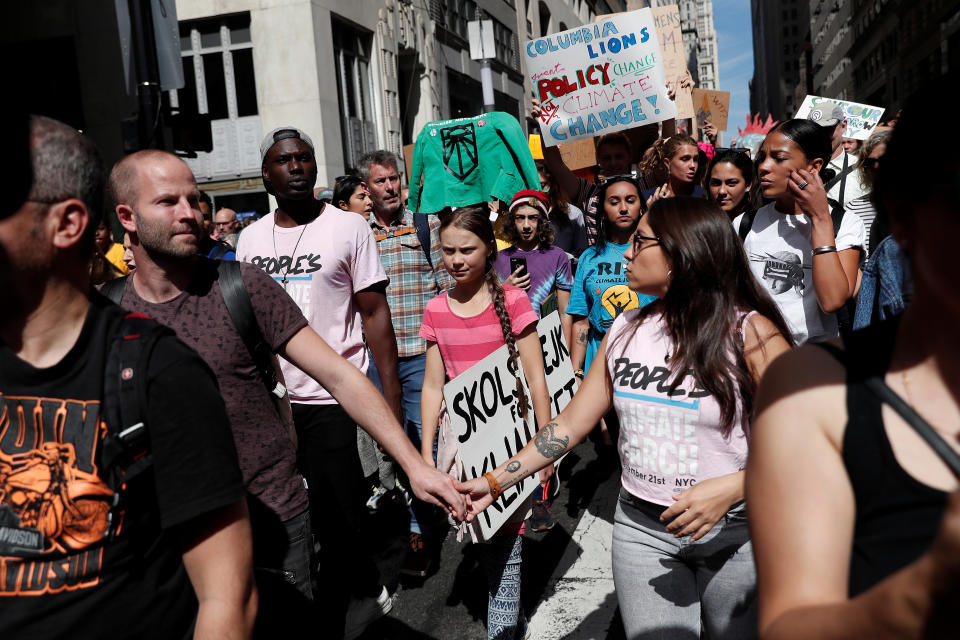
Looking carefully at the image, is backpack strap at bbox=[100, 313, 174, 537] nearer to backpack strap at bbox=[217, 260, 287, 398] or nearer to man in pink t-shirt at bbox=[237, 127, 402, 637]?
backpack strap at bbox=[217, 260, 287, 398]

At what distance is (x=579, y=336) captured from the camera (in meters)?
5.44

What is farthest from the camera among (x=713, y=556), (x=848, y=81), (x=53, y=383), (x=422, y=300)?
(x=848, y=81)

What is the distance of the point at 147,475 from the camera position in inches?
67.2

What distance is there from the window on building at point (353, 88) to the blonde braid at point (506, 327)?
16.1 metres

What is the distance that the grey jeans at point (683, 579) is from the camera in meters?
2.46

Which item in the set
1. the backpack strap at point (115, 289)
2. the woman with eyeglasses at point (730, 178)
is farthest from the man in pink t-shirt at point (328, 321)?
the woman with eyeglasses at point (730, 178)

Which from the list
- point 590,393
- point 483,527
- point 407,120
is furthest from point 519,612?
point 407,120

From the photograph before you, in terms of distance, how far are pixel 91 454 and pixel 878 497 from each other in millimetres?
1500

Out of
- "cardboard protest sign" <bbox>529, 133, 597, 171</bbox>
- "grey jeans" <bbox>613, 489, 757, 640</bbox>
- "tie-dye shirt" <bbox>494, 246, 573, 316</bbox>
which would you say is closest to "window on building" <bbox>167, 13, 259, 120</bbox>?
"cardboard protest sign" <bbox>529, 133, 597, 171</bbox>

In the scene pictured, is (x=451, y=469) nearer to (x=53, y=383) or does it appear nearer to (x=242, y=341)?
(x=242, y=341)

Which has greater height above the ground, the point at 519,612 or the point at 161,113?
the point at 161,113

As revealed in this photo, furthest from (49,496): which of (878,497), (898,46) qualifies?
(898,46)

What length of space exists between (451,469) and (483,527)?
383 millimetres

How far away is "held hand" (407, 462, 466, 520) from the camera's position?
111 inches
